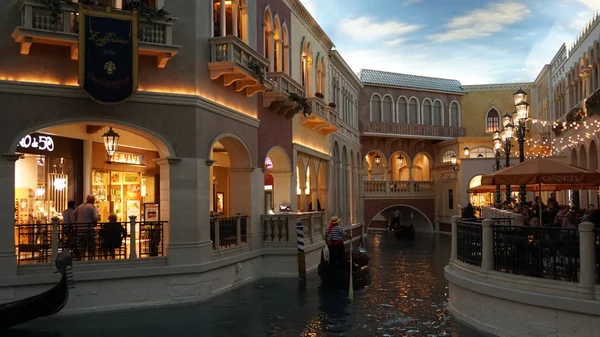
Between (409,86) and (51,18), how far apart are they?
25.9m

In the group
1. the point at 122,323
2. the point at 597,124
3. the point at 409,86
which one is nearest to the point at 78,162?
the point at 122,323

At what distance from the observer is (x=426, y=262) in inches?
727

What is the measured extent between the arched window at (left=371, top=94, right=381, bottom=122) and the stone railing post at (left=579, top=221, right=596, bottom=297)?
1013 inches

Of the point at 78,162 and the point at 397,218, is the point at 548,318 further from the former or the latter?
the point at 397,218

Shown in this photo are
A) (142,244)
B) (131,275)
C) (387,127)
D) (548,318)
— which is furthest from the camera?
(387,127)

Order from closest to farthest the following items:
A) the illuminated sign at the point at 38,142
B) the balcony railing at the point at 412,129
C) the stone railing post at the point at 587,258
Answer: the stone railing post at the point at 587,258
the illuminated sign at the point at 38,142
the balcony railing at the point at 412,129

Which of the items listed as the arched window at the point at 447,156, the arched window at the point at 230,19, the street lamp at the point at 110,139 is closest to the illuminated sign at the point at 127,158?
the street lamp at the point at 110,139

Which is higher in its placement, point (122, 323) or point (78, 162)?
point (78, 162)

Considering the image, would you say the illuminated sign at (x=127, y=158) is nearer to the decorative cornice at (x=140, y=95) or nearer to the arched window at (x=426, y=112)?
the decorative cornice at (x=140, y=95)

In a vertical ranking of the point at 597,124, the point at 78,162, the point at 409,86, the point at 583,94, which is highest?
the point at 409,86

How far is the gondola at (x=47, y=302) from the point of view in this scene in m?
8.73

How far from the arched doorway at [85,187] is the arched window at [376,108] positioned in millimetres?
18556

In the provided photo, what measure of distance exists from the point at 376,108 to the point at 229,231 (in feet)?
68.7

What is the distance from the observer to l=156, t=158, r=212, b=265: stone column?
11.3 meters
